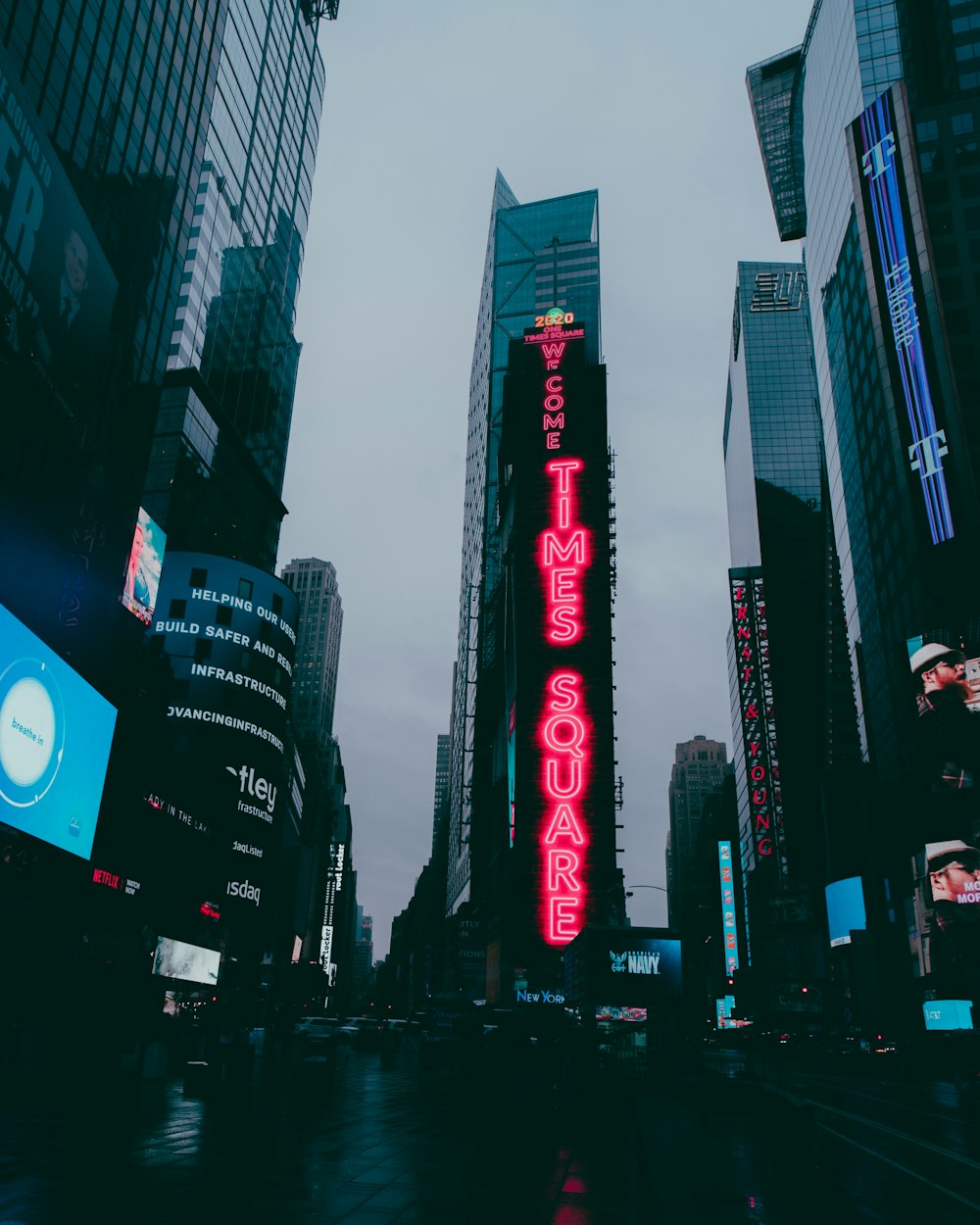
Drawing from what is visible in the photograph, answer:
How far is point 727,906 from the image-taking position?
169 m

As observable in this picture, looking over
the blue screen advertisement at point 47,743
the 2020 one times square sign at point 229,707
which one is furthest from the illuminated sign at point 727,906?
the blue screen advertisement at point 47,743

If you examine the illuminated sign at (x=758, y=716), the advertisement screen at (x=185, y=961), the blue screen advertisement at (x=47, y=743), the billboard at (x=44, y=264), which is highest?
the illuminated sign at (x=758, y=716)

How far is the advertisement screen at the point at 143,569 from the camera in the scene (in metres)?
50.3

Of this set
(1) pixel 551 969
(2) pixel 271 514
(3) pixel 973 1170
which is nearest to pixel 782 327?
(2) pixel 271 514

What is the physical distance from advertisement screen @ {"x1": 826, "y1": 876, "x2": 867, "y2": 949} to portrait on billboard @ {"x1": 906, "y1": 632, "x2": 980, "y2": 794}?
27961 mm

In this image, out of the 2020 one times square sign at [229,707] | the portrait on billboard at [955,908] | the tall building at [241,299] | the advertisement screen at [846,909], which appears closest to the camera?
the portrait on billboard at [955,908]

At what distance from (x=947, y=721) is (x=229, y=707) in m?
54.9

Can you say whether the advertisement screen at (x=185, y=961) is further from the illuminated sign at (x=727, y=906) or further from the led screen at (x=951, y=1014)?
the illuminated sign at (x=727, y=906)

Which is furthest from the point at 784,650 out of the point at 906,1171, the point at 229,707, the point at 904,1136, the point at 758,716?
the point at 906,1171

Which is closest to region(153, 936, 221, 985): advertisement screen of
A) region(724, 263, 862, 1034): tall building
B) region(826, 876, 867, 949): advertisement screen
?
region(826, 876, 867, 949): advertisement screen

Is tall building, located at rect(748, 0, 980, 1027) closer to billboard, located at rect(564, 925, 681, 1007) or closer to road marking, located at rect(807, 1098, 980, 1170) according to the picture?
billboard, located at rect(564, 925, 681, 1007)

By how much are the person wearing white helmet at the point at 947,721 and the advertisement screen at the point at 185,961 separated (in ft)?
Result: 180

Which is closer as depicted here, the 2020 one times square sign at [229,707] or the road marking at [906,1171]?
the road marking at [906,1171]

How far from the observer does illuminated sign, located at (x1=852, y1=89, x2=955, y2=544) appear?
2790 inches
